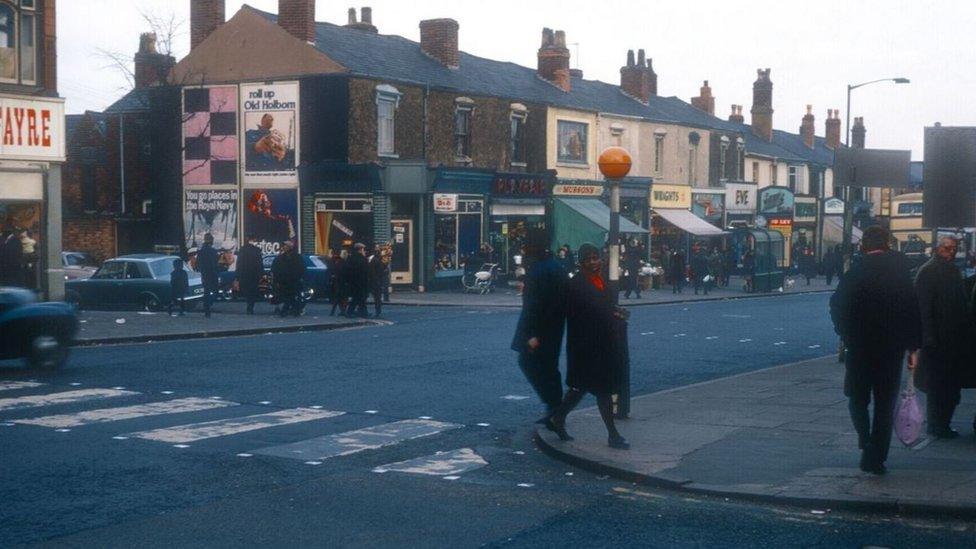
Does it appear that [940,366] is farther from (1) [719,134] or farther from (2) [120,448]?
(1) [719,134]

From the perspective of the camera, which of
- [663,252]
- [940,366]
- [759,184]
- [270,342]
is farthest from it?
[759,184]

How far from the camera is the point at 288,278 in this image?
2786 centimetres

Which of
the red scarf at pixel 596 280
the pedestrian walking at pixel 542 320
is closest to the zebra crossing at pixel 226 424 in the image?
the pedestrian walking at pixel 542 320

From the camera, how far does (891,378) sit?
911 cm

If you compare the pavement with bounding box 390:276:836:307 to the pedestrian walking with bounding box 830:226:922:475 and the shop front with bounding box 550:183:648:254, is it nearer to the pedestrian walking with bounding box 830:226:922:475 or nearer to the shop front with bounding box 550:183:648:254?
the shop front with bounding box 550:183:648:254

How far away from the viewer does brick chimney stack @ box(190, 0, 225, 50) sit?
142 ft

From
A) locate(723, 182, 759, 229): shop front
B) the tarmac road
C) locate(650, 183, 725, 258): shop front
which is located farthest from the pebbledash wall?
locate(723, 182, 759, 229): shop front

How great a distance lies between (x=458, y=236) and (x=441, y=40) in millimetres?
7498

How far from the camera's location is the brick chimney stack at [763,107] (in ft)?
236

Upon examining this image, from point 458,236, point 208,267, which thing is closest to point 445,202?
point 458,236

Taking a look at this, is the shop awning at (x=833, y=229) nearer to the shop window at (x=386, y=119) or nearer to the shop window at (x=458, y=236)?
the shop window at (x=458, y=236)

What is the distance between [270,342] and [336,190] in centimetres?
2008

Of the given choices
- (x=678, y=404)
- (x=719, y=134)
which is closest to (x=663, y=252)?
(x=719, y=134)

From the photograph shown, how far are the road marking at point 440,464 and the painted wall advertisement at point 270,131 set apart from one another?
31.9 meters
